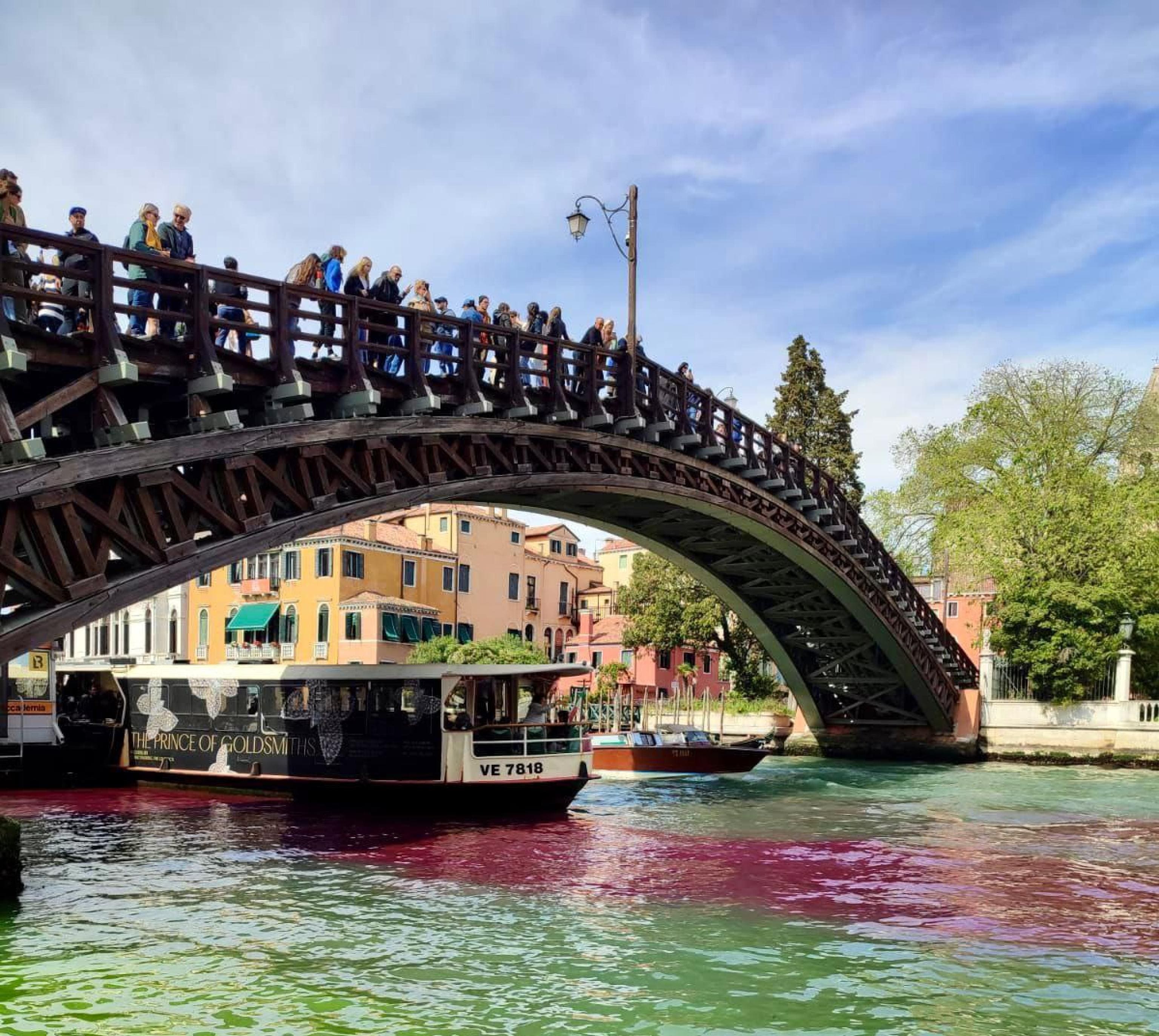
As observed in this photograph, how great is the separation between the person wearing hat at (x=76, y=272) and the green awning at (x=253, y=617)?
35.6 m

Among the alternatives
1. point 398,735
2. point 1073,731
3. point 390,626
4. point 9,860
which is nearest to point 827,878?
point 398,735

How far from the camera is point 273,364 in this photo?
13211 mm

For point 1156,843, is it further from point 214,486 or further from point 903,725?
point 903,725

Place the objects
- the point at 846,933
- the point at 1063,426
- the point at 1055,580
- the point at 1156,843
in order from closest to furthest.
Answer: the point at 846,933
the point at 1156,843
the point at 1055,580
the point at 1063,426

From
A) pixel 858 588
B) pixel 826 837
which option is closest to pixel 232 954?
pixel 826 837

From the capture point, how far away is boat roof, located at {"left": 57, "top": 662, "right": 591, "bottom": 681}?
1875 cm

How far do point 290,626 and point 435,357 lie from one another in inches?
1285

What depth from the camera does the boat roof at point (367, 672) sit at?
1875cm

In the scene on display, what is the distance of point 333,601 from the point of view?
45.4m

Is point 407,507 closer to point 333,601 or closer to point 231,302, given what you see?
point 231,302

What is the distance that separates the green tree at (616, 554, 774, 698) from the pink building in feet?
29.9

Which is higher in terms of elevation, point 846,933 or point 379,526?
point 379,526

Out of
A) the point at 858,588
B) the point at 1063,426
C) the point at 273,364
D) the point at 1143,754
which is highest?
the point at 1063,426

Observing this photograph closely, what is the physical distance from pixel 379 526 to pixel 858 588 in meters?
24.8
